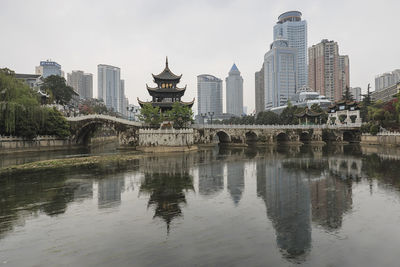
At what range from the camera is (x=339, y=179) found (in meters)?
19.1

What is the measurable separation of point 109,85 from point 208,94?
7078 centimetres

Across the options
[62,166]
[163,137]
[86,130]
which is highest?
[86,130]

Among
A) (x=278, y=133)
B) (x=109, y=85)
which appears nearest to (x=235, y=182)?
(x=278, y=133)

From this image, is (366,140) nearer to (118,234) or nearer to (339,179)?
(339,179)

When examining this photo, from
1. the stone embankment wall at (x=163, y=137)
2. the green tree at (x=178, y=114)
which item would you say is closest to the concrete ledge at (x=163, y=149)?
the stone embankment wall at (x=163, y=137)

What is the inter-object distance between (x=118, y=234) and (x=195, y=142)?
1629 inches

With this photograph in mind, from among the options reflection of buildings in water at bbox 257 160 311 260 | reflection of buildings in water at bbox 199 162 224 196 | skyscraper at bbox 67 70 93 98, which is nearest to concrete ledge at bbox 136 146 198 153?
reflection of buildings in water at bbox 199 162 224 196

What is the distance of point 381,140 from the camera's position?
49.4 metres

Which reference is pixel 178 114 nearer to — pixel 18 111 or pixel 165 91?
pixel 165 91

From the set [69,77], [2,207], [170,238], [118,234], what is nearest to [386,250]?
[170,238]

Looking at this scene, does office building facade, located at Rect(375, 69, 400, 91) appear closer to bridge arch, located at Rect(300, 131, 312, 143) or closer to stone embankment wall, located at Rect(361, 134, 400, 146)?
stone embankment wall, located at Rect(361, 134, 400, 146)

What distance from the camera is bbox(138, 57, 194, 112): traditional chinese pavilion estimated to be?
4812cm

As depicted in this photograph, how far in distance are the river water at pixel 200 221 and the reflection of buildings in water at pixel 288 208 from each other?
1.7 inches

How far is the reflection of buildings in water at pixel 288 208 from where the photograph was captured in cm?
865
